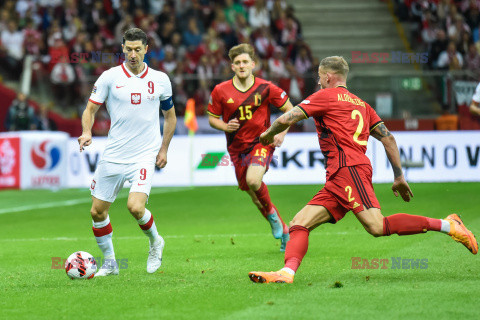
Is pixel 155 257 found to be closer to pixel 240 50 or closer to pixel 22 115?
pixel 240 50

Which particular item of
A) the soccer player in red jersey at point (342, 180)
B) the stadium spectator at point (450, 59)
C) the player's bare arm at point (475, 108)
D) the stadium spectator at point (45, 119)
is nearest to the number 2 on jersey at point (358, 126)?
the soccer player in red jersey at point (342, 180)

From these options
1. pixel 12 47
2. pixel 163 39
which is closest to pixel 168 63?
pixel 163 39

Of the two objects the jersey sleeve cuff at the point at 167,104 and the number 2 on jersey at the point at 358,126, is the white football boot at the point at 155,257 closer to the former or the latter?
the jersey sleeve cuff at the point at 167,104

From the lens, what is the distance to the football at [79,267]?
8.02 meters

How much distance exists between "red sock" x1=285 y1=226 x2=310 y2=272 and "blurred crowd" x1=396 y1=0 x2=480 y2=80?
48.8 feet

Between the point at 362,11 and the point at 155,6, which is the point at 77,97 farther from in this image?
the point at 362,11

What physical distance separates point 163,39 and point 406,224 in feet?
59.2

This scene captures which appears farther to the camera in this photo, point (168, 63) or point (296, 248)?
point (168, 63)

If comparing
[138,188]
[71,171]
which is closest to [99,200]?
[138,188]

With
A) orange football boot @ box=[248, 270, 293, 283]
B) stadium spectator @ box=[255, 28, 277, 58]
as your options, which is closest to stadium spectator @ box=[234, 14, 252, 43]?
stadium spectator @ box=[255, 28, 277, 58]

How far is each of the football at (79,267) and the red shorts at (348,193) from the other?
7.14 ft

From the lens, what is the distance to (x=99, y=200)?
8.34 m

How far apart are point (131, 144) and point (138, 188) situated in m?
0.44

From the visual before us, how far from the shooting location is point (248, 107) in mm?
10672
